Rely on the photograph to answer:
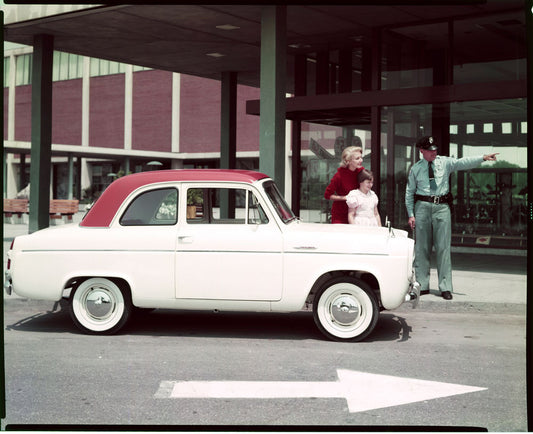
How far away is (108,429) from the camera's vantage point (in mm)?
3863

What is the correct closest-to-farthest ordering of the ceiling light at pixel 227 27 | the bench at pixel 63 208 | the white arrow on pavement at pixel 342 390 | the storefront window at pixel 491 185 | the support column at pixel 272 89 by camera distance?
1. the white arrow on pavement at pixel 342 390
2. the support column at pixel 272 89
3. the ceiling light at pixel 227 27
4. the storefront window at pixel 491 185
5. the bench at pixel 63 208

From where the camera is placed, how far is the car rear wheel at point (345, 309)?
6910 mm

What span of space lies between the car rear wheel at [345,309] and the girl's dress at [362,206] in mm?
1596

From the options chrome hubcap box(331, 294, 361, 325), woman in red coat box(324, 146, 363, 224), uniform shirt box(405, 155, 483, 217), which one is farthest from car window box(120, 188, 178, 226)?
uniform shirt box(405, 155, 483, 217)

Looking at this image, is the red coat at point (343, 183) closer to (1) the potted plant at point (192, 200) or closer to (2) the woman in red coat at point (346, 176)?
(2) the woman in red coat at point (346, 176)

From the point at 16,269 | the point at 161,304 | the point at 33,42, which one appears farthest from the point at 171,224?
the point at 33,42

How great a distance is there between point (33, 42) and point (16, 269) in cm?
917

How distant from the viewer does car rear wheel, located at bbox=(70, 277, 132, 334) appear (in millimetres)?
7168

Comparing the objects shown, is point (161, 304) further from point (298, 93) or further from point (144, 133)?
point (144, 133)

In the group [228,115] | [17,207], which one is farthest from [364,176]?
[17,207]

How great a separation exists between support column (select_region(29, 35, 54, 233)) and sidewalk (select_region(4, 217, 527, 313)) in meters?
4.21

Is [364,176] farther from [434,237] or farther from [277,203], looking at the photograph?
[434,237]

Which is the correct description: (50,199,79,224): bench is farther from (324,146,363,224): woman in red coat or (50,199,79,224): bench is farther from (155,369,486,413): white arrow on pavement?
(155,369,486,413): white arrow on pavement

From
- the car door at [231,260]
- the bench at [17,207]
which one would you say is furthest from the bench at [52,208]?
the car door at [231,260]
